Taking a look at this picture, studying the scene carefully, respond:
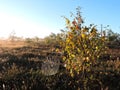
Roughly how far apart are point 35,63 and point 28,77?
10.2 ft

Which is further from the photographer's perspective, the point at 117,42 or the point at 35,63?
the point at 117,42

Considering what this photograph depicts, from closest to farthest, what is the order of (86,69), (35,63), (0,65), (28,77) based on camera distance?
(28,77) → (86,69) → (0,65) → (35,63)

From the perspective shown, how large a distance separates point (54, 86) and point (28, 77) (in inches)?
44.5

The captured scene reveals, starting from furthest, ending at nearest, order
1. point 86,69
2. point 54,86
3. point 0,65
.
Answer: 1. point 0,65
2. point 86,69
3. point 54,86

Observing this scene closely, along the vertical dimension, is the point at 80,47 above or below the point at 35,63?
above

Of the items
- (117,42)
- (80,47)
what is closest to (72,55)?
(80,47)

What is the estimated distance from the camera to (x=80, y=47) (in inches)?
372

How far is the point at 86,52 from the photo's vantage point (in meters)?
9.43

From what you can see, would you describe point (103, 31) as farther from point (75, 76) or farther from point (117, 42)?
point (117, 42)

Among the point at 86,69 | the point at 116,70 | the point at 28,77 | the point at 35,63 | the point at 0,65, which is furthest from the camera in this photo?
the point at 35,63


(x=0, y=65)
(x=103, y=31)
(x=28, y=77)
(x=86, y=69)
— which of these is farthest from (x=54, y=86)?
(x=0, y=65)

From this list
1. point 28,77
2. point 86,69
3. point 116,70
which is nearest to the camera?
point 28,77

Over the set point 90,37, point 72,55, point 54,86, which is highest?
point 90,37

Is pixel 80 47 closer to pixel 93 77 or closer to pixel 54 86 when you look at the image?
pixel 93 77
